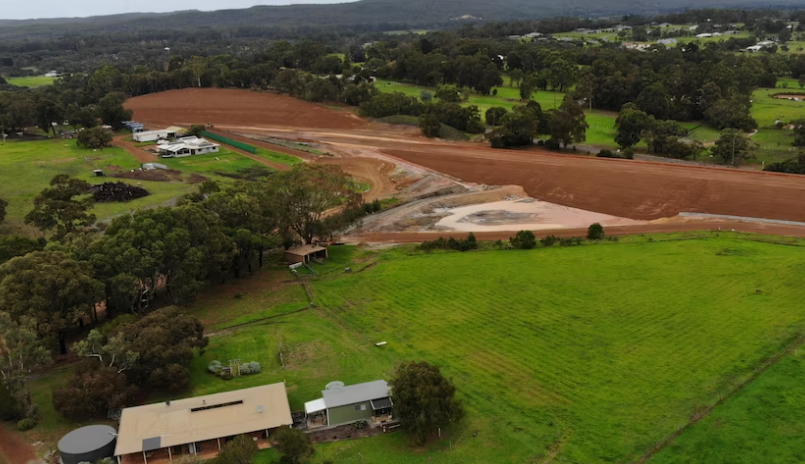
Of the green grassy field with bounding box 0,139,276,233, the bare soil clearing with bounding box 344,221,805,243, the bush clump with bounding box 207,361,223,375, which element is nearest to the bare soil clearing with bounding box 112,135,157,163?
the green grassy field with bounding box 0,139,276,233

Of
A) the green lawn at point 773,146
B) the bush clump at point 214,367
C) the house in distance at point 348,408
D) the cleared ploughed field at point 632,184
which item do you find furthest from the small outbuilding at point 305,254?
the green lawn at point 773,146

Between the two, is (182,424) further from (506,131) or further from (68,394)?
(506,131)

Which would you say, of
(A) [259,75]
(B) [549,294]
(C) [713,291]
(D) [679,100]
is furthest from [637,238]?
(A) [259,75]

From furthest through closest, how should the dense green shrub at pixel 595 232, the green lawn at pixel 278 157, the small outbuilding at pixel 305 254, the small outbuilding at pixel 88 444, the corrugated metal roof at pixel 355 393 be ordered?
the green lawn at pixel 278 157 → the dense green shrub at pixel 595 232 → the small outbuilding at pixel 305 254 → the corrugated metal roof at pixel 355 393 → the small outbuilding at pixel 88 444

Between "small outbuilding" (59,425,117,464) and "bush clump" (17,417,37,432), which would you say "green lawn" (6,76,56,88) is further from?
"small outbuilding" (59,425,117,464)

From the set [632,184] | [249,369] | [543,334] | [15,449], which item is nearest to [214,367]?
[249,369]

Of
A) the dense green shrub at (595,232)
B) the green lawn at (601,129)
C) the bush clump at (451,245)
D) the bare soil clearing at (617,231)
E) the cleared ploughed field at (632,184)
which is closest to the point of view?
the bush clump at (451,245)

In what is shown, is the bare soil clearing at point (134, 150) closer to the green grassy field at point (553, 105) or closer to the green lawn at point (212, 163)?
the green lawn at point (212, 163)
